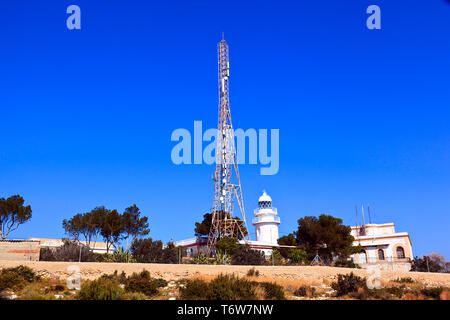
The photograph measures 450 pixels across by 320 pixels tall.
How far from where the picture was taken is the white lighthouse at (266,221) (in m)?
53.0

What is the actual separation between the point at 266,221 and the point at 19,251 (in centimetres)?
3532

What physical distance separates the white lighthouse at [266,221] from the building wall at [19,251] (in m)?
34.3

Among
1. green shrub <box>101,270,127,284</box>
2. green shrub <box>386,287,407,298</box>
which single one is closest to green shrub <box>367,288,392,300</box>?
green shrub <box>386,287,407,298</box>

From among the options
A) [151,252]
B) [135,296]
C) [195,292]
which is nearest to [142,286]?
[135,296]

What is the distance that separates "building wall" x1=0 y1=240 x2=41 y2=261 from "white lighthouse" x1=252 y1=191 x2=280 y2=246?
34.3m

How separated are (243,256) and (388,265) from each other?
16.4 m

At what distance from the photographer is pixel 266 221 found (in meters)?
53.4

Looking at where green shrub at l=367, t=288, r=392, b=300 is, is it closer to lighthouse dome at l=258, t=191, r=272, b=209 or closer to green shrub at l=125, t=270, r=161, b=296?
green shrub at l=125, t=270, r=161, b=296

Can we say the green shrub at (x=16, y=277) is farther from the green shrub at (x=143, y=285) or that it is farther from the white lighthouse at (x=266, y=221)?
the white lighthouse at (x=266, y=221)

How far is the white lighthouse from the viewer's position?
5297 cm

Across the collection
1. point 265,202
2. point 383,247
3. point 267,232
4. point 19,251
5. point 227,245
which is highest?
point 265,202

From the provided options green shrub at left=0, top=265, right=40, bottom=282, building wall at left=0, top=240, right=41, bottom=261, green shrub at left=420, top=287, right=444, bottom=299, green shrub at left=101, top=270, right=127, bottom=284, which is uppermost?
building wall at left=0, top=240, right=41, bottom=261

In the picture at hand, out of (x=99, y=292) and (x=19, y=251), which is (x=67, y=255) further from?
(x=99, y=292)
